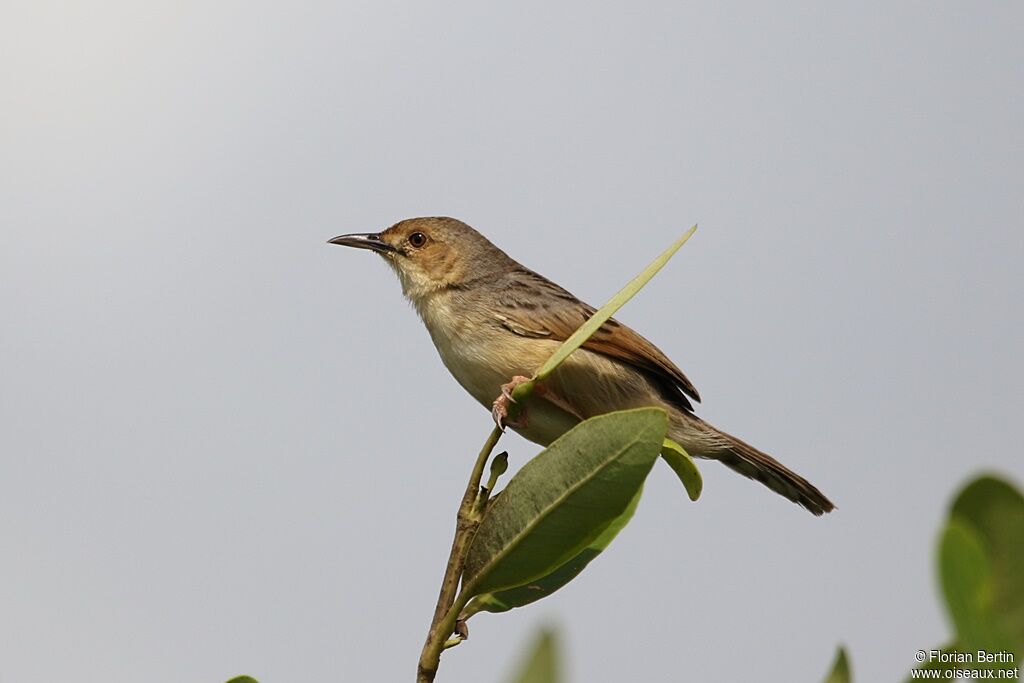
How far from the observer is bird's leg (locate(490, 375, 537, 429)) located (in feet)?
8.92

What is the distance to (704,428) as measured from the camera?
226 inches

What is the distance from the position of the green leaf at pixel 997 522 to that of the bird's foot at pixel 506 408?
1.42m

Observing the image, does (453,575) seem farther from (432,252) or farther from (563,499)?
(432,252)

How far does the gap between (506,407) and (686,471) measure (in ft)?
1.62

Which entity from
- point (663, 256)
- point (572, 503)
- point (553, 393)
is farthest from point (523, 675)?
point (553, 393)

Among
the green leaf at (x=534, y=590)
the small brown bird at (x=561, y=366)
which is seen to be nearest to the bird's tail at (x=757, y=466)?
the small brown bird at (x=561, y=366)

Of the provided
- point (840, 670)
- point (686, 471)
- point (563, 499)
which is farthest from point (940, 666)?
point (686, 471)

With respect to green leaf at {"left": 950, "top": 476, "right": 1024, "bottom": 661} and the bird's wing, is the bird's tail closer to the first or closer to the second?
the bird's wing

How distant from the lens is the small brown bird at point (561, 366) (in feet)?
17.8

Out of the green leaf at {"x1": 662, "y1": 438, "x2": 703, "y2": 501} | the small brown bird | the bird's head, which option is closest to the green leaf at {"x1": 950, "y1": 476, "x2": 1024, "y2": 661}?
the green leaf at {"x1": 662, "y1": 438, "x2": 703, "y2": 501}

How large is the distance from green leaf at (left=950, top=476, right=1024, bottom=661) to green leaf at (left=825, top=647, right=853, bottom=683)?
1.02ft

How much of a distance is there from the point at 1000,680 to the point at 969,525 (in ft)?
0.72

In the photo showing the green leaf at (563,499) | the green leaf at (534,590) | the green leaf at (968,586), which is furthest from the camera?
the green leaf at (534,590)

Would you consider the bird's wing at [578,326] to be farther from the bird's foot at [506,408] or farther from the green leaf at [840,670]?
the green leaf at [840,670]
